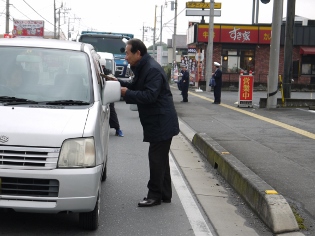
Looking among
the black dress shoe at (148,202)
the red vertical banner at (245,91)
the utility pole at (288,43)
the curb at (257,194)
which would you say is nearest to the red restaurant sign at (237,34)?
the utility pole at (288,43)

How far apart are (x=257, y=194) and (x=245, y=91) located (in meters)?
17.2

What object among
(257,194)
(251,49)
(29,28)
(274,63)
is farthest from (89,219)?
(29,28)

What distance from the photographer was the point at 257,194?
6.97 meters

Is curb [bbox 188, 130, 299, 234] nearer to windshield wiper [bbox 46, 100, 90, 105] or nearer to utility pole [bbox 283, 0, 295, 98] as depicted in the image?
windshield wiper [bbox 46, 100, 90, 105]

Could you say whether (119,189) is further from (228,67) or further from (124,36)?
(228,67)

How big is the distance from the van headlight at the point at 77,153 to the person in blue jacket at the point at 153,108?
1323mm

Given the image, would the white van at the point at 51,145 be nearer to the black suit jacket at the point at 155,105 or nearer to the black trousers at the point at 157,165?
the black suit jacket at the point at 155,105

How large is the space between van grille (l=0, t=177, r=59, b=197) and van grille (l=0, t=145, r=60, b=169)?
0.13 m

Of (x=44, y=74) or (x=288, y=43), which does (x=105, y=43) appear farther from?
(x=44, y=74)

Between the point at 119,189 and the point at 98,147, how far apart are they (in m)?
2.42

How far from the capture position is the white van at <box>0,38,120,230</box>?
212 inches

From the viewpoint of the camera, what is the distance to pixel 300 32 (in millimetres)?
49500

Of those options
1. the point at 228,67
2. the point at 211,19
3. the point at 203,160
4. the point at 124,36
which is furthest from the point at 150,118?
the point at 228,67

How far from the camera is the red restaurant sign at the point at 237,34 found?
159 feet
